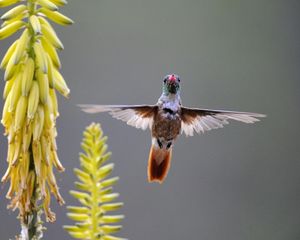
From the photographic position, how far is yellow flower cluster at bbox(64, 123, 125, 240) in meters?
1.85

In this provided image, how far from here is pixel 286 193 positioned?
12219 millimetres

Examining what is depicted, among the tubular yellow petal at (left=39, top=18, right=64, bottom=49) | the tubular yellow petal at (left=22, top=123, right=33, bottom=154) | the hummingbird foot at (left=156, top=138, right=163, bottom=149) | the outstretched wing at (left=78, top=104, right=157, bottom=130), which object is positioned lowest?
the tubular yellow petal at (left=22, top=123, right=33, bottom=154)

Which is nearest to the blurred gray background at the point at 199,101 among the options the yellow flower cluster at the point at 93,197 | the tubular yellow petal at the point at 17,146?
the tubular yellow petal at the point at 17,146

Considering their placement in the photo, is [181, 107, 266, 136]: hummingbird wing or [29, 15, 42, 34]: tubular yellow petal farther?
[181, 107, 266, 136]: hummingbird wing

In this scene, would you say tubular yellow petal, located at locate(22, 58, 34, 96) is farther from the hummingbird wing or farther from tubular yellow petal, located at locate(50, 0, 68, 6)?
the hummingbird wing

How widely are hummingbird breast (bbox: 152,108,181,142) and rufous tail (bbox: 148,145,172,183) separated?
0.16 metres

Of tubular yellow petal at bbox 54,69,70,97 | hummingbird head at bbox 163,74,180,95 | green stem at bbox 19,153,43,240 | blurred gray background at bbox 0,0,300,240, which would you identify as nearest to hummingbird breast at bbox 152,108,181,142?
hummingbird head at bbox 163,74,180,95

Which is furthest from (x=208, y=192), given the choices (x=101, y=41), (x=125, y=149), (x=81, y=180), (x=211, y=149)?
(x=81, y=180)

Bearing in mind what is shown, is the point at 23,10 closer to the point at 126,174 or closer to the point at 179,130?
the point at 179,130

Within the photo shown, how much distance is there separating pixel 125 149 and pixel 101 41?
2.28 meters

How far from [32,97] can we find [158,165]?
1.93m

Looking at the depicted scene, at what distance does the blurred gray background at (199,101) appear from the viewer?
1065cm

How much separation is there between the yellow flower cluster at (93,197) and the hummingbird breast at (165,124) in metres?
2.96

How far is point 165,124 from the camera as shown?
4.89 metres
